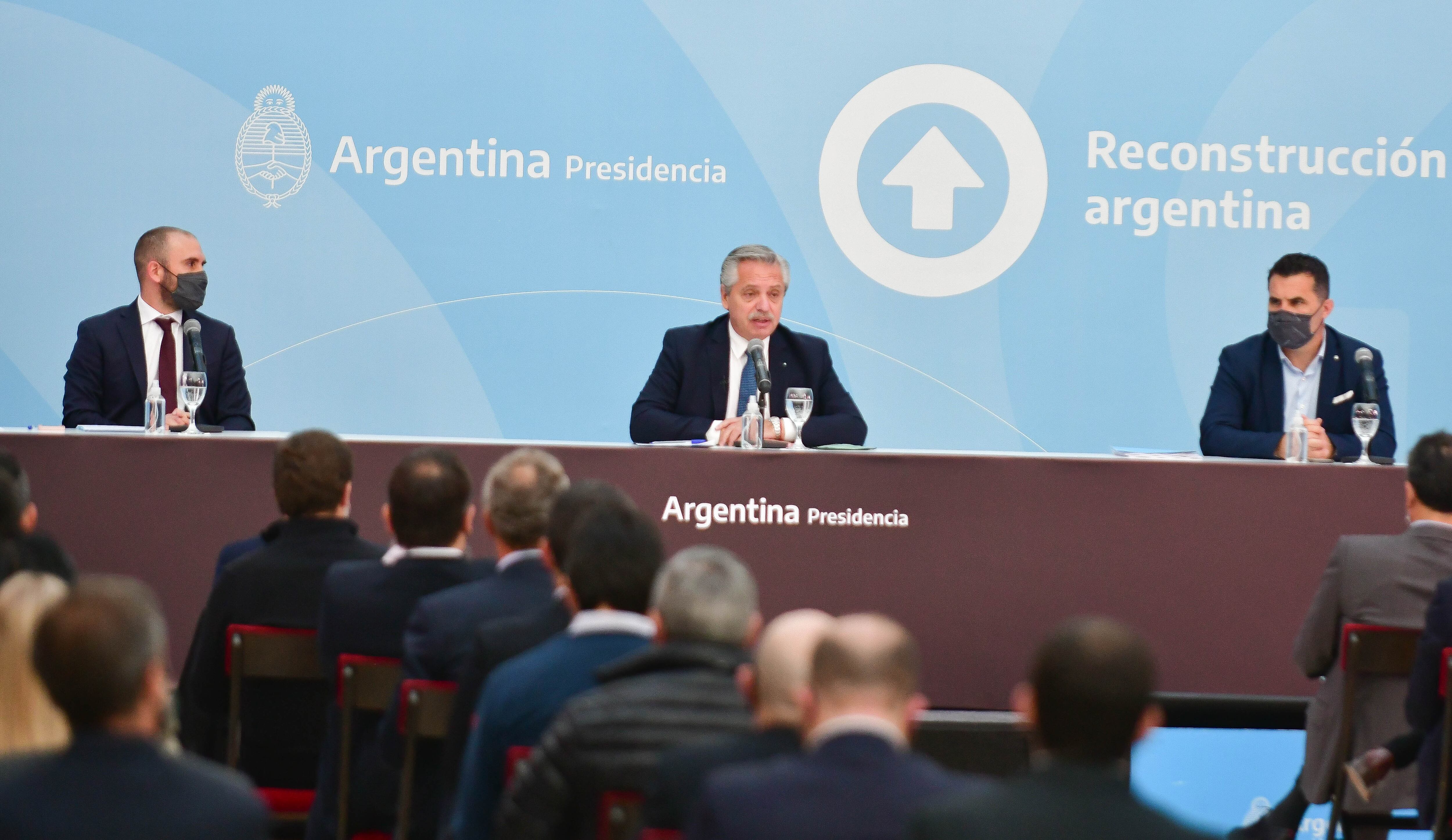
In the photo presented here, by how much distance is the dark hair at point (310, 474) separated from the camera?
120 inches

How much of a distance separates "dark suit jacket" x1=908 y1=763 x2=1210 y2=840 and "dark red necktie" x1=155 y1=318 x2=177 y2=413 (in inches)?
156

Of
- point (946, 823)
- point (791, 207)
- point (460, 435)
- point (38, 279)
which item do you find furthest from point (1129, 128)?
point (946, 823)

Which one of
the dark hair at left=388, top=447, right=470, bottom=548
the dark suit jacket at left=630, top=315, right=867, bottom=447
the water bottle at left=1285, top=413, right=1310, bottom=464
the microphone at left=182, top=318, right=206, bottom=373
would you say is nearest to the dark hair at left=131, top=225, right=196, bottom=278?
the microphone at left=182, top=318, right=206, bottom=373

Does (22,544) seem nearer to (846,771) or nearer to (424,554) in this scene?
(424,554)

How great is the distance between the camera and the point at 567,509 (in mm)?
2525

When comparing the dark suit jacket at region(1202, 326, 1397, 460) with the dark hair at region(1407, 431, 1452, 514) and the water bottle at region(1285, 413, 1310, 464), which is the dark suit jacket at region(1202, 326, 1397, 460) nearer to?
the water bottle at region(1285, 413, 1310, 464)

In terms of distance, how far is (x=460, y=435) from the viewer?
19.3 ft

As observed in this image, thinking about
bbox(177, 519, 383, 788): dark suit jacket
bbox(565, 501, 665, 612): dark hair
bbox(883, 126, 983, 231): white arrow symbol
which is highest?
bbox(883, 126, 983, 231): white arrow symbol

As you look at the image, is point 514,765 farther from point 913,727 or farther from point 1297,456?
point 1297,456

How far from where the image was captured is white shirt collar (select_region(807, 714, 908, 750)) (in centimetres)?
162

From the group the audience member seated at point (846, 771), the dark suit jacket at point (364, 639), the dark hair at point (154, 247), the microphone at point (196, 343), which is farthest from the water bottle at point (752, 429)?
the audience member seated at point (846, 771)

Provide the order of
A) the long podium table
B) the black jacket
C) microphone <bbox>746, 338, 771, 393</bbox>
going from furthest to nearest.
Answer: microphone <bbox>746, 338, 771, 393</bbox>, the long podium table, the black jacket

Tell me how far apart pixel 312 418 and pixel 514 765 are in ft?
13.2

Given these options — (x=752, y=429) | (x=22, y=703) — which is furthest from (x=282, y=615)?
(x=752, y=429)
